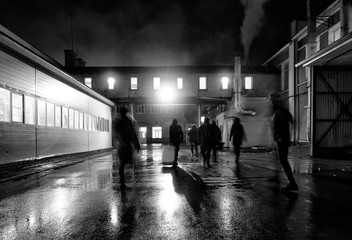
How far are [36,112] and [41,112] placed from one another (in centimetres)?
49

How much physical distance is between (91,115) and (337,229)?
18.8 meters

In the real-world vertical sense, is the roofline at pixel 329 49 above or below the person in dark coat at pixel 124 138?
above

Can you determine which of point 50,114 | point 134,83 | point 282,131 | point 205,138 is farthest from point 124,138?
point 134,83

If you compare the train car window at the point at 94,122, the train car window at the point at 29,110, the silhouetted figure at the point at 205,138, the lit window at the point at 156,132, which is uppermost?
the train car window at the point at 29,110

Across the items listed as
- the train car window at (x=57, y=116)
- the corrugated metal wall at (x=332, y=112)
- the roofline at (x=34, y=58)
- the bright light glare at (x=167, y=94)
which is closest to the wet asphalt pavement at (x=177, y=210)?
the roofline at (x=34, y=58)

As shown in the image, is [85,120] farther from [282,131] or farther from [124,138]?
[282,131]

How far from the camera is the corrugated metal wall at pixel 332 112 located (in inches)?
540

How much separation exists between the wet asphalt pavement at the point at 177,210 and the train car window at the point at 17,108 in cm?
377

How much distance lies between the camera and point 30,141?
11133 millimetres

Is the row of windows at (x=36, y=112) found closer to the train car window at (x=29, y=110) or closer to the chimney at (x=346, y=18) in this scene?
the train car window at (x=29, y=110)

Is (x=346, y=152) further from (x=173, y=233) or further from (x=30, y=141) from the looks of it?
(x=30, y=141)

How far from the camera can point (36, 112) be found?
1161 cm

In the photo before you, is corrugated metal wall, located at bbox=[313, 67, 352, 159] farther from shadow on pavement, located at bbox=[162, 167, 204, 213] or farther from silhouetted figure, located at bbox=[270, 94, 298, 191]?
shadow on pavement, located at bbox=[162, 167, 204, 213]

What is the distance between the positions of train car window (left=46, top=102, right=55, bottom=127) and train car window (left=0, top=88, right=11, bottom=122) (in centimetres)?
298
